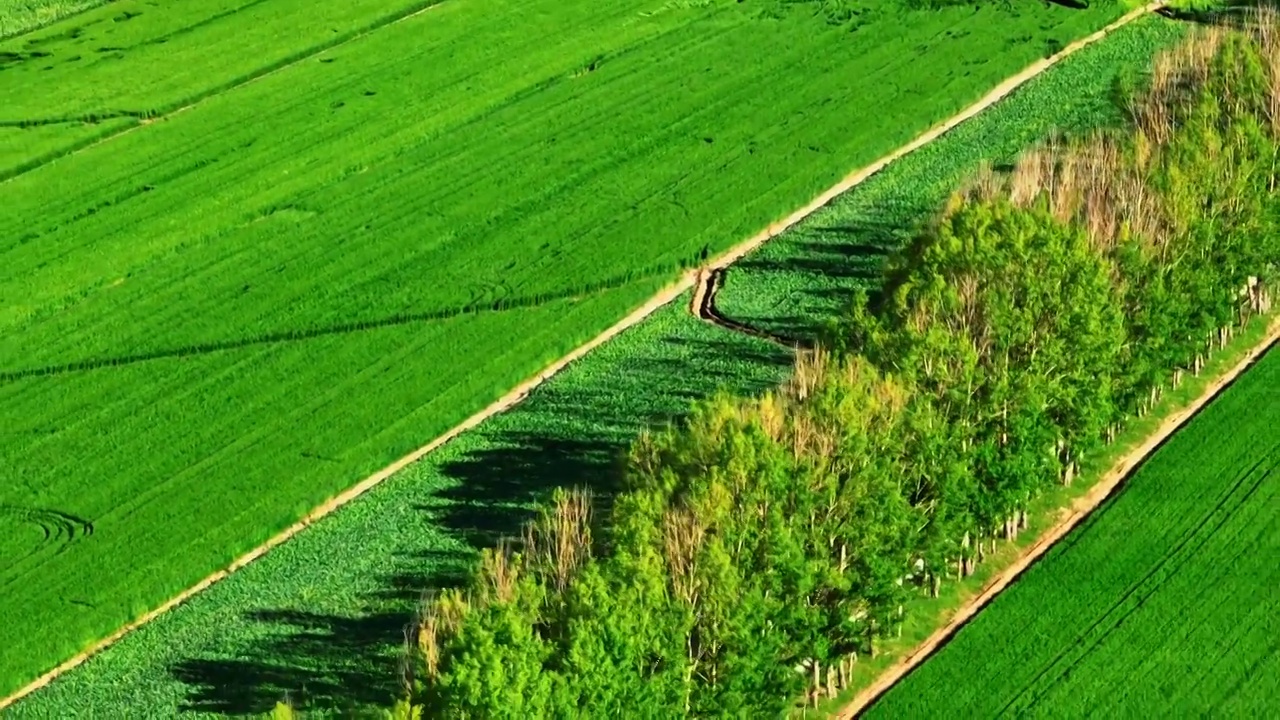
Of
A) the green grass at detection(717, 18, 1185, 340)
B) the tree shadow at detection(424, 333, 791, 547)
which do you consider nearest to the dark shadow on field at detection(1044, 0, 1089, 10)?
the green grass at detection(717, 18, 1185, 340)

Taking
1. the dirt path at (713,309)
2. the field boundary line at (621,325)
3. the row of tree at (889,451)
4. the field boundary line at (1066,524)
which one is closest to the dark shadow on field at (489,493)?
the dirt path at (713,309)

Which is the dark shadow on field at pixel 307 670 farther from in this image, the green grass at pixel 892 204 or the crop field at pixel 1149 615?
the green grass at pixel 892 204

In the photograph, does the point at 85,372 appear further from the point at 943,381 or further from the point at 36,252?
the point at 943,381

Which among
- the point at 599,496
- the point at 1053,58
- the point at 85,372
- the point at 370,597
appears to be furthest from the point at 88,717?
the point at 1053,58

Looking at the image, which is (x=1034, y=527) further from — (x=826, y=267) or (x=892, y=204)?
(x=892, y=204)

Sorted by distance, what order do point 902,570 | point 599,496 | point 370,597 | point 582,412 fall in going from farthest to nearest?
point 582,412 < point 599,496 < point 370,597 < point 902,570
